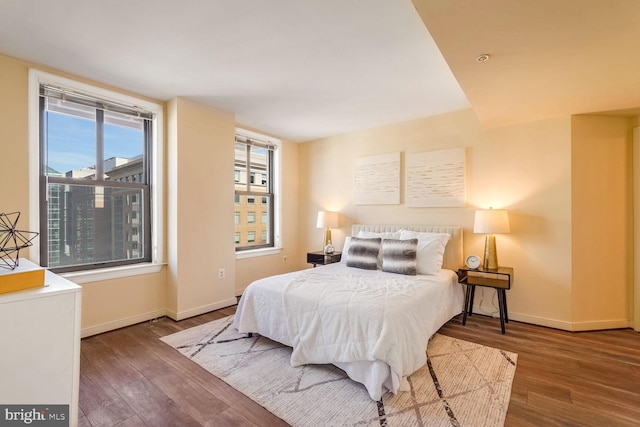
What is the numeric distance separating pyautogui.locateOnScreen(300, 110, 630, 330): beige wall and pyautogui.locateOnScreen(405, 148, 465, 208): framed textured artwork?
9cm

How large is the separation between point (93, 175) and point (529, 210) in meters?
4.70

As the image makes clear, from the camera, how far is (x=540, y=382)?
2162 millimetres

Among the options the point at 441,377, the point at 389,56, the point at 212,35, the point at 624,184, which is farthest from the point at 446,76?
the point at 441,377

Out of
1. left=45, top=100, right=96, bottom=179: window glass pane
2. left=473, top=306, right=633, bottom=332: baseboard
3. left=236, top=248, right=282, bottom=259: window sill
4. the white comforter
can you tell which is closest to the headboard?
the white comforter

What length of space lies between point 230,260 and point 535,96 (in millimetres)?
3749

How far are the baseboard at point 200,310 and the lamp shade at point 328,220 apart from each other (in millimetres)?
1655

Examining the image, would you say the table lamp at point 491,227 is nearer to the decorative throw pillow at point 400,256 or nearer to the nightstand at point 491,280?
the nightstand at point 491,280

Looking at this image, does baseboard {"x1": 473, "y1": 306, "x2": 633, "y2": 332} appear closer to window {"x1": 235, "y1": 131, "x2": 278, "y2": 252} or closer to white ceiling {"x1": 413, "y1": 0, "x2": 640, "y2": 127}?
white ceiling {"x1": 413, "y1": 0, "x2": 640, "y2": 127}

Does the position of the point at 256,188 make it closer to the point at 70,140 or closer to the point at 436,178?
the point at 70,140

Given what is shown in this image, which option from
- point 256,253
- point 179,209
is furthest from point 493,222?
point 179,209

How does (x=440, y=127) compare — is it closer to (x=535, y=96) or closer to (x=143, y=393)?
(x=535, y=96)

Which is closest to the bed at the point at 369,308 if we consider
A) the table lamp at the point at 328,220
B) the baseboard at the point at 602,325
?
the table lamp at the point at 328,220

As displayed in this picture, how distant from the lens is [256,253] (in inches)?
182

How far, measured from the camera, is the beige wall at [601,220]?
3.12 m
